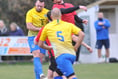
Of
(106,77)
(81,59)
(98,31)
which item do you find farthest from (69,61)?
(81,59)

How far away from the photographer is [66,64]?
29.3ft

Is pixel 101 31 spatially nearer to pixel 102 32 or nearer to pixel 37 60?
pixel 102 32

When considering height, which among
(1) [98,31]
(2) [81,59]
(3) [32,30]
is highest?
(3) [32,30]

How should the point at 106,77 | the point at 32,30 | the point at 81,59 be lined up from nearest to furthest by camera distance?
1. the point at 32,30
2. the point at 106,77
3. the point at 81,59

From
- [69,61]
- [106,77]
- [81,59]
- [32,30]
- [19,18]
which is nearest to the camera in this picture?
→ [69,61]

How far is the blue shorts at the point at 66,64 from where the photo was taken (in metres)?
8.92

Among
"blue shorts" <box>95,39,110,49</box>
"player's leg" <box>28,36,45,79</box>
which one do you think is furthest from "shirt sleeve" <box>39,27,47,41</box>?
"blue shorts" <box>95,39,110,49</box>

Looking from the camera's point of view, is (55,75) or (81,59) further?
(81,59)

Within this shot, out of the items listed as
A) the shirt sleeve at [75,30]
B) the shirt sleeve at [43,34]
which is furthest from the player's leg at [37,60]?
the shirt sleeve at [75,30]

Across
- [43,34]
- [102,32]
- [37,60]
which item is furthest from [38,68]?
[102,32]

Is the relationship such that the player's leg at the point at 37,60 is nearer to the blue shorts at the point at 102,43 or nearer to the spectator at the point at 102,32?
the spectator at the point at 102,32

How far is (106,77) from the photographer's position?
13.3 meters

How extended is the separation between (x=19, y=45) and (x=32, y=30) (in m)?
8.66

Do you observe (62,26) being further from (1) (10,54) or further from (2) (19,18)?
(2) (19,18)
